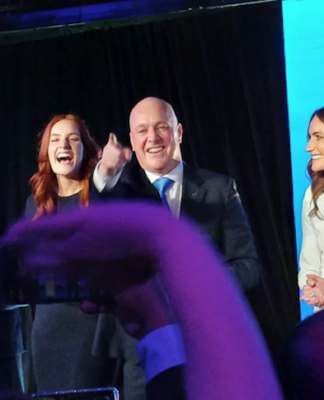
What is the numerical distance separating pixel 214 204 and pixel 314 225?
29 cm

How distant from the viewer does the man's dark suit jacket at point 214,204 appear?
1575mm

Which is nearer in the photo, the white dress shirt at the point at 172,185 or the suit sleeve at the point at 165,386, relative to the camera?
the suit sleeve at the point at 165,386

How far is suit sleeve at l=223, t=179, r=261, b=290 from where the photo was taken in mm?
1552

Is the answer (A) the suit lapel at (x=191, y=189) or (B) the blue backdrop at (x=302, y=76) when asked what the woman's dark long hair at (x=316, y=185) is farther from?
(A) the suit lapel at (x=191, y=189)

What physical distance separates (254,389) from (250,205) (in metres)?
1.31

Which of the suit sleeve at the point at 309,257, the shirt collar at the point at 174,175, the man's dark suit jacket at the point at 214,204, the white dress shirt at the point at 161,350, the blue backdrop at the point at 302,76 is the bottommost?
the suit sleeve at the point at 309,257

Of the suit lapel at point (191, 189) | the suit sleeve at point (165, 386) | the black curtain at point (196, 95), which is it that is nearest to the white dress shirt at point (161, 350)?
the suit sleeve at point (165, 386)

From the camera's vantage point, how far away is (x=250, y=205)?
1.60 meters

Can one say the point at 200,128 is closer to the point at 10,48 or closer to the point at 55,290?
the point at 10,48

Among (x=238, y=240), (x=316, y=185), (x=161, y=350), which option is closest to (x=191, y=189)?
(x=238, y=240)

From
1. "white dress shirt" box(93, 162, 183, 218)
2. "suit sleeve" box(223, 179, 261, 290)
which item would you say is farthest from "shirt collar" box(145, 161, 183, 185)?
"suit sleeve" box(223, 179, 261, 290)

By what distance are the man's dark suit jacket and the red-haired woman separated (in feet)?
0.44

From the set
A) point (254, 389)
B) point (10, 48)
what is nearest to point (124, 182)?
point (10, 48)

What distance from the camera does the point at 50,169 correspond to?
175 centimetres
